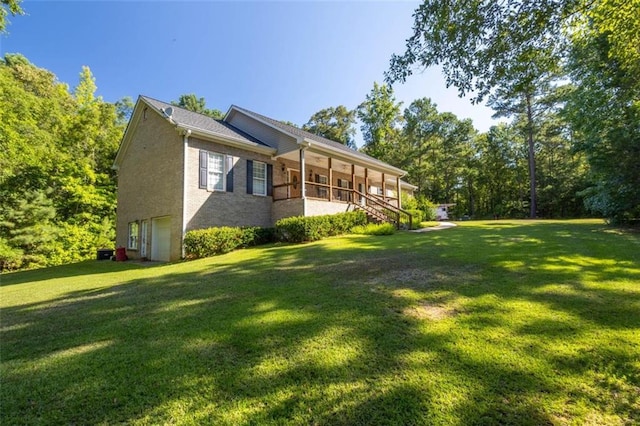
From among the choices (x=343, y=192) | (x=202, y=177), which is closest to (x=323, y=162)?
(x=343, y=192)

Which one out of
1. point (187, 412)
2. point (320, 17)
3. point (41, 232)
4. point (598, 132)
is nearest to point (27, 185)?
point (41, 232)

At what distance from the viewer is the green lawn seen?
7.33 ft

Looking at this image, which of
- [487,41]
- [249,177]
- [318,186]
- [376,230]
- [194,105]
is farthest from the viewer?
Answer: [194,105]

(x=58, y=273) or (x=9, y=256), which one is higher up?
(x=9, y=256)

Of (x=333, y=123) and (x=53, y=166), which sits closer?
(x=53, y=166)

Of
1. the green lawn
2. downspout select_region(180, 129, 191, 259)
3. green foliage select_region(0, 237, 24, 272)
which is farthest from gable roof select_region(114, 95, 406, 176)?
the green lawn

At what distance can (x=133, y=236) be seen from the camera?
14.8 metres

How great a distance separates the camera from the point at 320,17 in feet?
30.5

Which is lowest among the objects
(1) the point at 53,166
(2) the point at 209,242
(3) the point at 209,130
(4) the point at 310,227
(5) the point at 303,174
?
(2) the point at 209,242

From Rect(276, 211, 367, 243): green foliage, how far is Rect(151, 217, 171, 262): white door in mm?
4920

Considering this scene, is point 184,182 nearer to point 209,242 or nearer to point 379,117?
point 209,242

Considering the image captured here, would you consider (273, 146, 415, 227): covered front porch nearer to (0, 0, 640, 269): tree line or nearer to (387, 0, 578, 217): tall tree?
(0, 0, 640, 269): tree line

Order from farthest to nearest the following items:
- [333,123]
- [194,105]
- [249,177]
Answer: [333,123] → [194,105] → [249,177]

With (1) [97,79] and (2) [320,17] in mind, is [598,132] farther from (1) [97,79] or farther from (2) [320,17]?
(1) [97,79]
